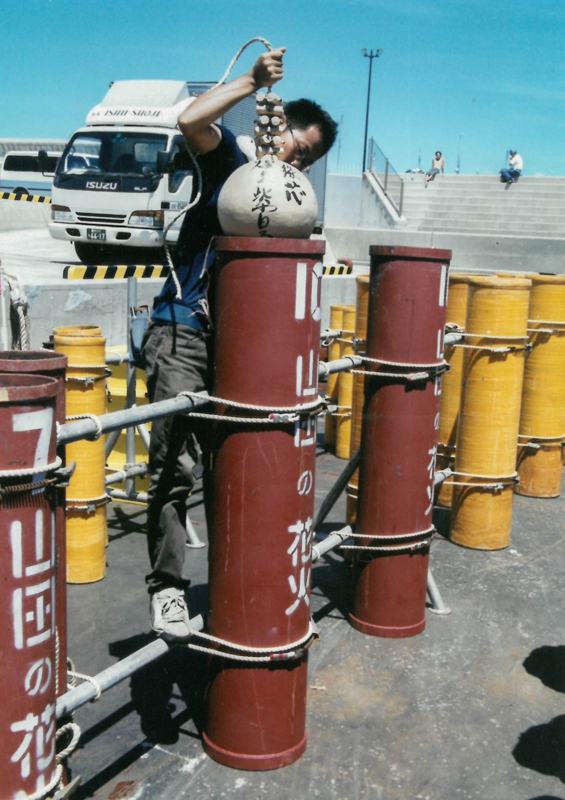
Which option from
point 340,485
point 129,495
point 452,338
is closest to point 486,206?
point 129,495

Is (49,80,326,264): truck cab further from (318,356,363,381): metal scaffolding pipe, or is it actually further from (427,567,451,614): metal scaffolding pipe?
(427,567,451,614): metal scaffolding pipe

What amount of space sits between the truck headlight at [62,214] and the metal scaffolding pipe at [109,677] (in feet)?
41.4

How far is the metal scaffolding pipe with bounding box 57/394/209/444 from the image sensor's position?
1.93 metres

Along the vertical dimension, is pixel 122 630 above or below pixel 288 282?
below

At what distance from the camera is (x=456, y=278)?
5703 mm

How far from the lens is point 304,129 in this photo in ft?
10.2

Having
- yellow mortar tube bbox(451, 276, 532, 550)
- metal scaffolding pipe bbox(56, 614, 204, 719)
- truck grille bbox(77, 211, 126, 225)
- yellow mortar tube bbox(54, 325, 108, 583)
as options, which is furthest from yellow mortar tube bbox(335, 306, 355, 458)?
truck grille bbox(77, 211, 126, 225)

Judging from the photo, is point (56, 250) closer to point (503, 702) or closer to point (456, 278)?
point (456, 278)

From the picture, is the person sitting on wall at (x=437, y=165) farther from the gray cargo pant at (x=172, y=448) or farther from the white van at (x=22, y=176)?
the gray cargo pant at (x=172, y=448)

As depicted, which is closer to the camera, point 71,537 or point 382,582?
point 382,582

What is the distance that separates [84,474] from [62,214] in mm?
10986

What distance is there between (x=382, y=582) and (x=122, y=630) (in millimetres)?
1260

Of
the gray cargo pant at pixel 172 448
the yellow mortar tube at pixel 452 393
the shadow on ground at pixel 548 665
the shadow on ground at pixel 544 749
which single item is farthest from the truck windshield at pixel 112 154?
the shadow on ground at pixel 544 749

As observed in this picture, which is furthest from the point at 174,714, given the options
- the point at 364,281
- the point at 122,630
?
the point at 364,281
